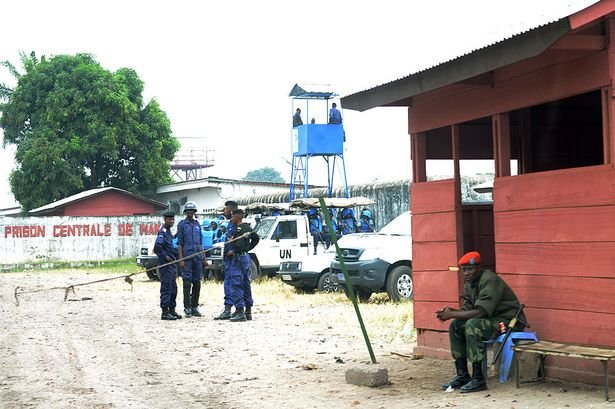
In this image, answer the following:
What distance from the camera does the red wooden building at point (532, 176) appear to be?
8023 mm

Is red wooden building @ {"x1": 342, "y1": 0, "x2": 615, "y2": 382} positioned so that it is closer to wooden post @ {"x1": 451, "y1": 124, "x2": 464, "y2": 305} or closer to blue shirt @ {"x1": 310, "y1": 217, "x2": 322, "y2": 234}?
wooden post @ {"x1": 451, "y1": 124, "x2": 464, "y2": 305}

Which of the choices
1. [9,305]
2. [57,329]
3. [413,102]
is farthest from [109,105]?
[413,102]

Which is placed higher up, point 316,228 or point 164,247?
point 316,228

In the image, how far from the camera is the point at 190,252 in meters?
16.9

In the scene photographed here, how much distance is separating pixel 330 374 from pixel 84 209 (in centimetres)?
3925

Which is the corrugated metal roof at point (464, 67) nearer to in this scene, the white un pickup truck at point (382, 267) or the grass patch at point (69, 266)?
the white un pickup truck at point (382, 267)

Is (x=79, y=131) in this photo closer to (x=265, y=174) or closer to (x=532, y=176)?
(x=532, y=176)

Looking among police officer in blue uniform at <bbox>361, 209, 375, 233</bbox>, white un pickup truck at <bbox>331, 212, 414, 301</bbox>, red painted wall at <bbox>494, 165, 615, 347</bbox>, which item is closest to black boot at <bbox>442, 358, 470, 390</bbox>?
red painted wall at <bbox>494, 165, 615, 347</bbox>

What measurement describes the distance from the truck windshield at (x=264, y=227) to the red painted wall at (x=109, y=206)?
2350 centimetres

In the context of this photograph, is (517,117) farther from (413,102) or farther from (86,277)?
(86,277)

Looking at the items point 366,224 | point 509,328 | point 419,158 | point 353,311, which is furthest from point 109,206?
point 509,328

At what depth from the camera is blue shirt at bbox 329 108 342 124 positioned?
3184cm

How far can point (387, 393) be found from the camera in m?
8.91

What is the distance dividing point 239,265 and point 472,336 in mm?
7890
